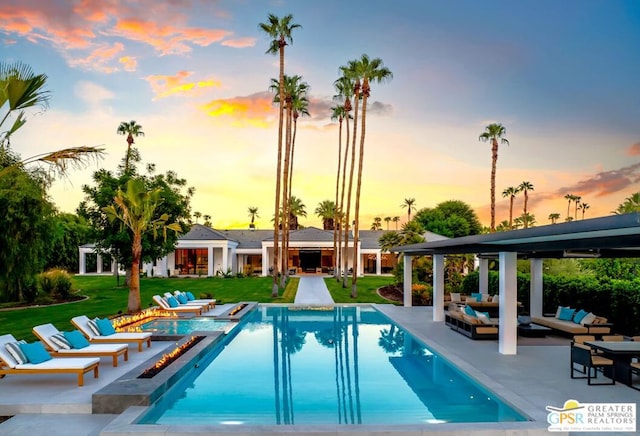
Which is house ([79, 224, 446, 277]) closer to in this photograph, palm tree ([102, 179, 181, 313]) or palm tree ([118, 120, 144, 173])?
palm tree ([118, 120, 144, 173])

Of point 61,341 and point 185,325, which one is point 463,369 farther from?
point 185,325

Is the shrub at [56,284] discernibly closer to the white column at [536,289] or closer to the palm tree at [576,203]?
the white column at [536,289]

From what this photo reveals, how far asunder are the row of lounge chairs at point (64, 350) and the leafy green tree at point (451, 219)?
53.0 meters

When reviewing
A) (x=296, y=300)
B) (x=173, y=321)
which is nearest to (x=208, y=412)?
(x=173, y=321)

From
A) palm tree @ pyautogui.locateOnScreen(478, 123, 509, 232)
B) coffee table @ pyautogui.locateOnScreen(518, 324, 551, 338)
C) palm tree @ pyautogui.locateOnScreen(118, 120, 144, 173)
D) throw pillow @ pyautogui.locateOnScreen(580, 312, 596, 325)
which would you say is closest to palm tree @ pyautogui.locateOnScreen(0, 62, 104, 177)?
coffee table @ pyautogui.locateOnScreen(518, 324, 551, 338)

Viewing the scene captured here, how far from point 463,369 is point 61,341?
29.5ft

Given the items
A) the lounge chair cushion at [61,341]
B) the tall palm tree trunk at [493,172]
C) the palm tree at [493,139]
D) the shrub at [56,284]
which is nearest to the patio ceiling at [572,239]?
the lounge chair cushion at [61,341]

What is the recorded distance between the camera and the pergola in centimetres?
727

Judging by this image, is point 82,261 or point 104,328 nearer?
point 104,328

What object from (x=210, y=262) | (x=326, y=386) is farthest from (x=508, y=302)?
(x=210, y=262)

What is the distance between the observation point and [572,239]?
1010cm

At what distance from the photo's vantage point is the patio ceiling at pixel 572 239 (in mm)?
6636

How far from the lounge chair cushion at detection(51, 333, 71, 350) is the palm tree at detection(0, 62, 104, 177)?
4.33 meters

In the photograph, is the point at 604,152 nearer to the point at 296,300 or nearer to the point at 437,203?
the point at 296,300
